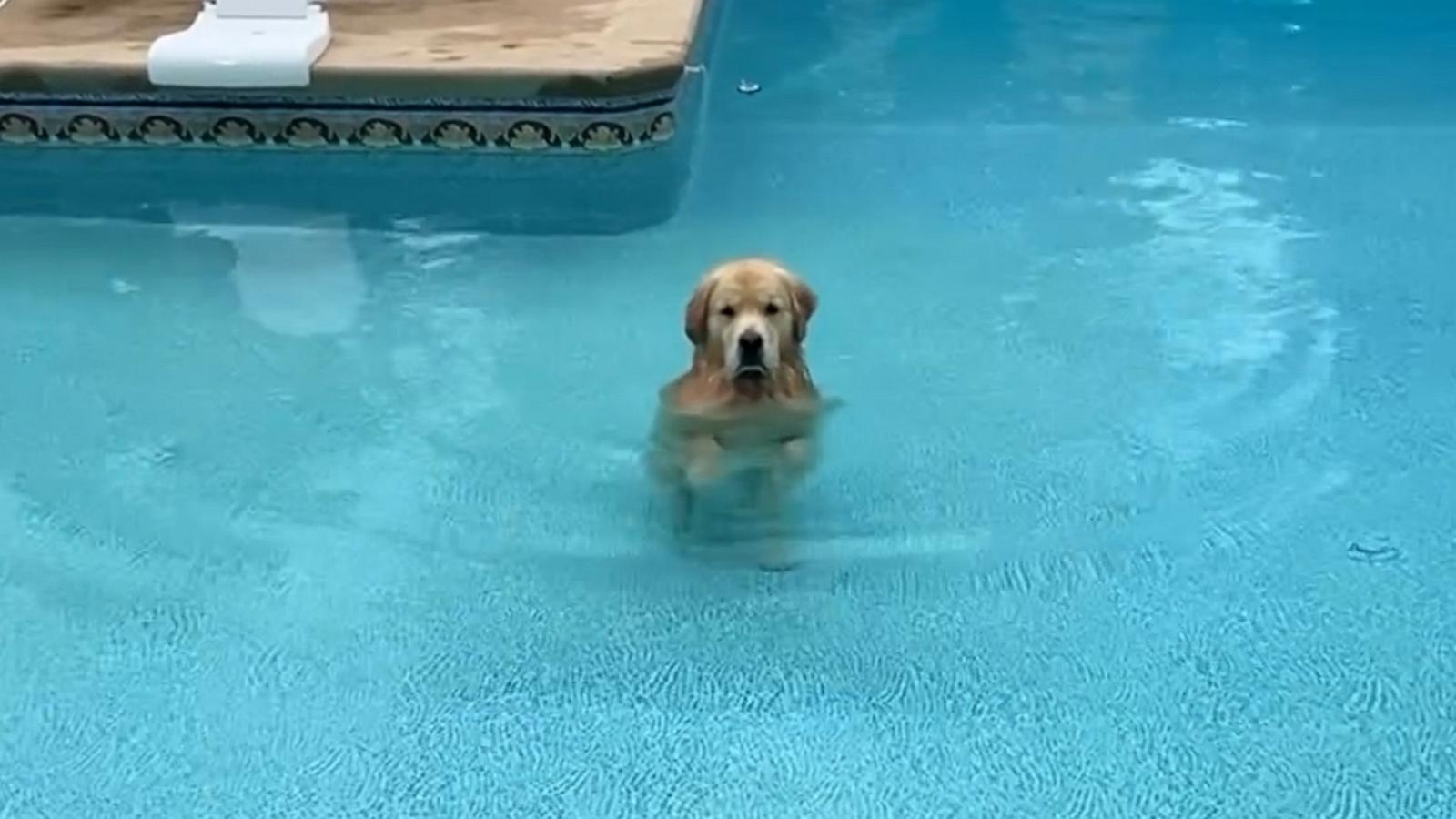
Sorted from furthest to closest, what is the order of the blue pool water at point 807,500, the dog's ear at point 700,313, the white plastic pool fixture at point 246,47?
the white plastic pool fixture at point 246,47, the dog's ear at point 700,313, the blue pool water at point 807,500

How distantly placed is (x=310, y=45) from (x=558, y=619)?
248 centimetres

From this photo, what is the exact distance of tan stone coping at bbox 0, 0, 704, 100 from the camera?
17.3 feet

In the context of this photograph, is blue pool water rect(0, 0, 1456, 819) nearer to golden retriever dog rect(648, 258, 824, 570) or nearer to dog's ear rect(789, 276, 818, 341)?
golden retriever dog rect(648, 258, 824, 570)

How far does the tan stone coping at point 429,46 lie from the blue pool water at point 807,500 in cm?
31

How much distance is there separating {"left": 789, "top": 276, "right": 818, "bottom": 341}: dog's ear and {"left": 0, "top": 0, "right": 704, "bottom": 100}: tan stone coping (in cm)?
182

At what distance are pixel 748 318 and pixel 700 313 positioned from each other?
0.39 ft

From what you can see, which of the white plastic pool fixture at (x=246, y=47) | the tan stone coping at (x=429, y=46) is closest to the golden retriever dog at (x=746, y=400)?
the tan stone coping at (x=429, y=46)

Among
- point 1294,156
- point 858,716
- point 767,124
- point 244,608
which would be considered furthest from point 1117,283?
point 244,608

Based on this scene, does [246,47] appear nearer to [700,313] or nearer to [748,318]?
[700,313]

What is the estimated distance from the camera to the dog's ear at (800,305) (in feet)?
11.6

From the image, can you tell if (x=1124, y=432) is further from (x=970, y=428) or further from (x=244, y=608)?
(x=244, y=608)

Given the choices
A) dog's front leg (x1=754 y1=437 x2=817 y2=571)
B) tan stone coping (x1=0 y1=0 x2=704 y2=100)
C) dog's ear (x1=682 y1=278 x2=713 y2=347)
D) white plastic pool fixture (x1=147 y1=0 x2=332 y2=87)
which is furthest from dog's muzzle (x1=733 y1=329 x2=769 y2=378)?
white plastic pool fixture (x1=147 y1=0 x2=332 y2=87)

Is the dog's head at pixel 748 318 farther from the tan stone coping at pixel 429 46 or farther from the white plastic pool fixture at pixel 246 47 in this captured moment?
the white plastic pool fixture at pixel 246 47

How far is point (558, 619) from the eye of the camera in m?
3.42
